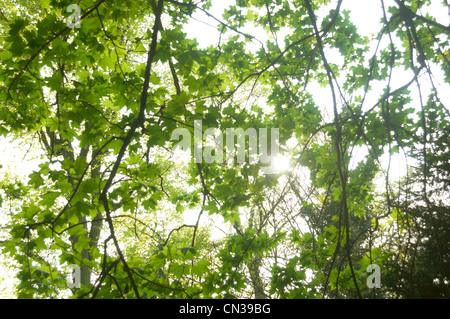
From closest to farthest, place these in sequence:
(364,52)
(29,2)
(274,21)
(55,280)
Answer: (55,280) → (364,52) → (274,21) → (29,2)

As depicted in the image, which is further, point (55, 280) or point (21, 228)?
point (55, 280)

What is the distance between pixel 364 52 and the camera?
9.57 feet

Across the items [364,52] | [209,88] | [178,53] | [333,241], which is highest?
[364,52]

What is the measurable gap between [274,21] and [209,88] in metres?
1.61

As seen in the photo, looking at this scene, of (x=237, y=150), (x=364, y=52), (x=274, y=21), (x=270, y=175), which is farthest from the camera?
(x=274, y=21)

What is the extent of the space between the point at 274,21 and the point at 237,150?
177cm

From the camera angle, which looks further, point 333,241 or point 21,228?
point 333,241

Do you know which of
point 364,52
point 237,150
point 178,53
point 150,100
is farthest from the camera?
point 364,52
